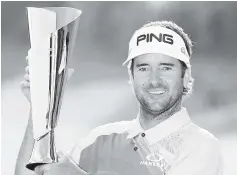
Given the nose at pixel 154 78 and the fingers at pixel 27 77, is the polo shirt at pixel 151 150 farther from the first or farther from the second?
the fingers at pixel 27 77

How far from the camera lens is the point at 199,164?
1.50m

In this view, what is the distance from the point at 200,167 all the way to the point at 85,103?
51 centimetres

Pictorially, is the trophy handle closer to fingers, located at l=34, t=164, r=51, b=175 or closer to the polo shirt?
fingers, located at l=34, t=164, r=51, b=175

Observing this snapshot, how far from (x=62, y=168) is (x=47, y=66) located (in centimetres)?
34

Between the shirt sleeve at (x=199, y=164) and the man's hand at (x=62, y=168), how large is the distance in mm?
310

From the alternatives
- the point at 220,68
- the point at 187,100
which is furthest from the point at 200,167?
the point at 220,68

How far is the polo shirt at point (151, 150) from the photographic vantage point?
1.53 m

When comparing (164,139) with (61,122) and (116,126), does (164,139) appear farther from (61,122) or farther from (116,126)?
(61,122)

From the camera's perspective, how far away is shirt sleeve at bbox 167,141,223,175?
1.50 m

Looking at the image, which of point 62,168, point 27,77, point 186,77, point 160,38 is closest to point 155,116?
point 186,77

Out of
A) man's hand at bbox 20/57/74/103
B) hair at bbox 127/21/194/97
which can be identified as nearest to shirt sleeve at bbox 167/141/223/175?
hair at bbox 127/21/194/97

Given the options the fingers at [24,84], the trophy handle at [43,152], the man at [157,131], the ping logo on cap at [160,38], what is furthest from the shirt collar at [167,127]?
the fingers at [24,84]

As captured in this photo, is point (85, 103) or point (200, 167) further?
point (85, 103)

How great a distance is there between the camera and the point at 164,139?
5.20 ft
